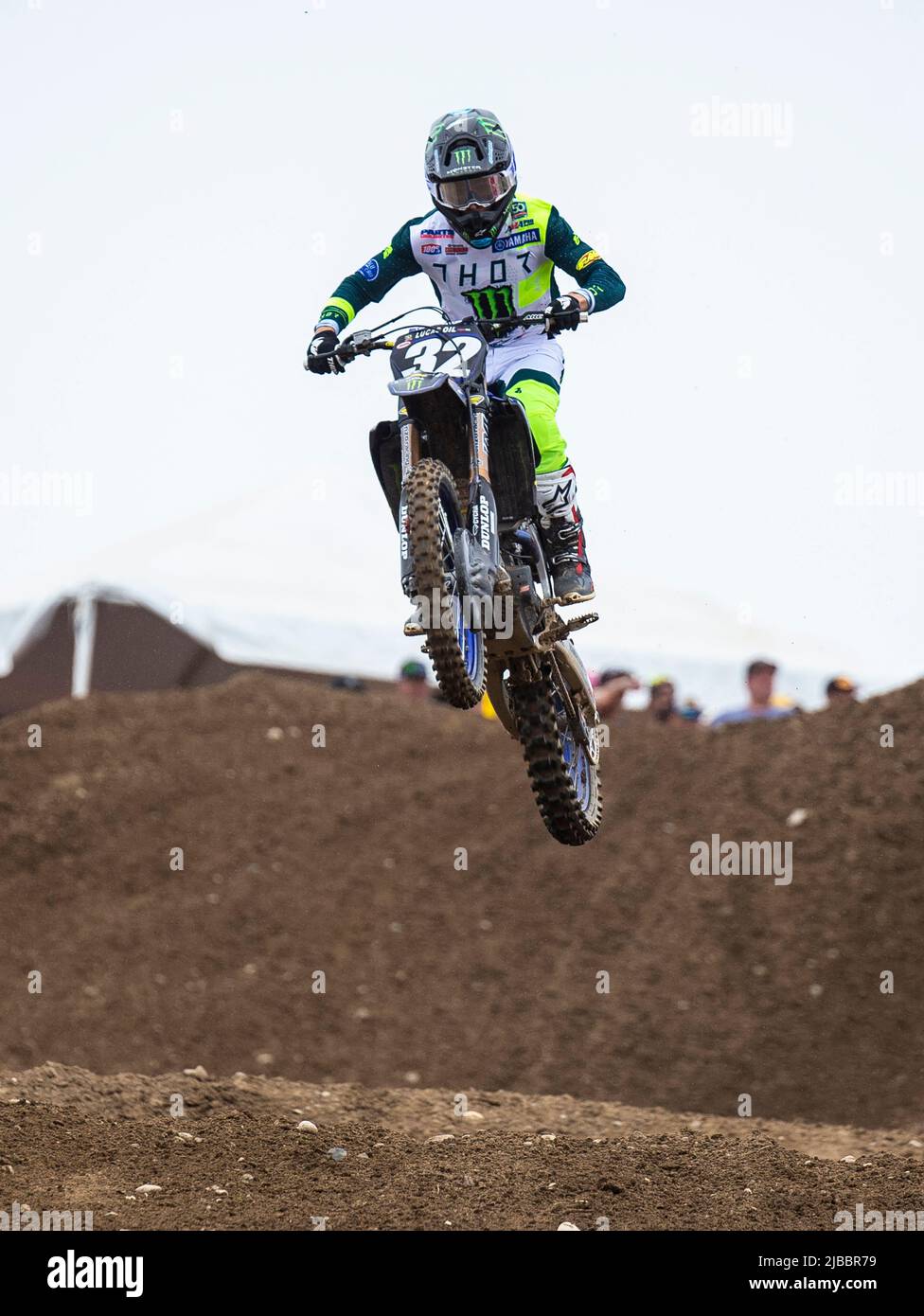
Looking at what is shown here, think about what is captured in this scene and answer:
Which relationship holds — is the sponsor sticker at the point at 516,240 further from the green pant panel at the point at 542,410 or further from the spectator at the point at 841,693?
the spectator at the point at 841,693

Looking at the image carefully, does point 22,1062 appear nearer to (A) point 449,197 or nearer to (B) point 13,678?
(B) point 13,678

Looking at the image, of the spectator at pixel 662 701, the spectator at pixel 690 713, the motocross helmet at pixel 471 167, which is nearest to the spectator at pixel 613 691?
the spectator at pixel 662 701

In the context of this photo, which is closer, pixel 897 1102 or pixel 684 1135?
pixel 684 1135

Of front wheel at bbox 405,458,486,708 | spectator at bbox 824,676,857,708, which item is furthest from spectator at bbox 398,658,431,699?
front wheel at bbox 405,458,486,708

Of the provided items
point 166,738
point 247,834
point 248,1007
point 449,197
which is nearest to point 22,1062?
point 248,1007

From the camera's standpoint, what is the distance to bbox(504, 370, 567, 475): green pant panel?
9.36 m

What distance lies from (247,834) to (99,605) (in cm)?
422

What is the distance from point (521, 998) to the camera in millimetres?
17516

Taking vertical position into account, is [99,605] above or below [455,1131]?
above

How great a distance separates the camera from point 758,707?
19984 mm

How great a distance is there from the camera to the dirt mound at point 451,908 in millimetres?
16453

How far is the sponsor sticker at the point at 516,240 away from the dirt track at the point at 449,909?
6.04 meters

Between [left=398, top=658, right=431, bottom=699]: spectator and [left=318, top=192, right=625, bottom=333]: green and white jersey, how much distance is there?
1125cm
